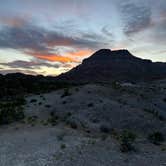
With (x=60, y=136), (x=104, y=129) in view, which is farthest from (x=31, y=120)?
(x=60, y=136)

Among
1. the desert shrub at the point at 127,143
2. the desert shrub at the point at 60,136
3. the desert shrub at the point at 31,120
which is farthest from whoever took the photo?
the desert shrub at the point at 31,120

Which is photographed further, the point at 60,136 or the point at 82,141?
the point at 60,136

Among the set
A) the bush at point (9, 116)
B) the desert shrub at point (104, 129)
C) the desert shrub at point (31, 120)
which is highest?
the bush at point (9, 116)

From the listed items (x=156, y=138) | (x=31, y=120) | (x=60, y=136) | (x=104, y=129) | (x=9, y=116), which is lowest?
(x=156, y=138)

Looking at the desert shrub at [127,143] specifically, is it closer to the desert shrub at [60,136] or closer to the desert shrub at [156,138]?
the desert shrub at [156,138]

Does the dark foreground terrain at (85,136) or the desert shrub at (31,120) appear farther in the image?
the desert shrub at (31,120)

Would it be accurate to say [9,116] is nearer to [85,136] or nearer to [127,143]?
[85,136]

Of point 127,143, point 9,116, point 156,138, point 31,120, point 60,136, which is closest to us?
point 127,143

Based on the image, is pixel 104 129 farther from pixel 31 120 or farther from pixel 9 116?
pixel 9 116

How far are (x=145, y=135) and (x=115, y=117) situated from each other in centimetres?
542

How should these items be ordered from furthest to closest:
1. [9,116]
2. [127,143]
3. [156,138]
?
[9,116]
[156,138]
[127,143]

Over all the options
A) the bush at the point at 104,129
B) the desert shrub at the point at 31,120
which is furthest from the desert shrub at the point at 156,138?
the desert shrub at the point at 31,120

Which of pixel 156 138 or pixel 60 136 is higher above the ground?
pixel 60 136

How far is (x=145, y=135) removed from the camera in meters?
27.1
